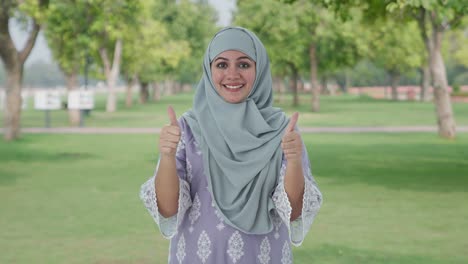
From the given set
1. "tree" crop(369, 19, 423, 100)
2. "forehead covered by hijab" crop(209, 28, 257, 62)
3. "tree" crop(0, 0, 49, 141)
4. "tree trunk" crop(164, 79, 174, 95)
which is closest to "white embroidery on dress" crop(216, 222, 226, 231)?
"forehead covered by hijab" crop(209, 28, 257, 62)

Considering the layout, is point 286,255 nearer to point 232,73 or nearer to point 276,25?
point 232,73

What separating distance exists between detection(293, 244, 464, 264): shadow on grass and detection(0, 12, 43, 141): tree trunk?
15719mm

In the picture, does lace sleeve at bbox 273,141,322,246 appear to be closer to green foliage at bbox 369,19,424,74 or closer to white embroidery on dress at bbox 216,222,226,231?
white embroidery on dress at bbox 216,222,226,231

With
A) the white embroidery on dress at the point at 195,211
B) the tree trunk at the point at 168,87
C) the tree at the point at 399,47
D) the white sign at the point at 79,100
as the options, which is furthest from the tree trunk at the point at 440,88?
the tree trunk at the point at 168,87

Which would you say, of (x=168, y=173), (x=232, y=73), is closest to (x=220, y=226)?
(x=168, y=173)

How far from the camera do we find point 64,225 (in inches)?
384

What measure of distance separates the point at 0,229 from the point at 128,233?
158cm

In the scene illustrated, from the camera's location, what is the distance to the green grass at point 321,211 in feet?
27.0

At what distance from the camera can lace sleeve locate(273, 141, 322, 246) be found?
3531 millimetres

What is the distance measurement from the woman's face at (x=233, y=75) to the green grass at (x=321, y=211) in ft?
14.4

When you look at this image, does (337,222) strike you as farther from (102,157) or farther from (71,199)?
(102,157)

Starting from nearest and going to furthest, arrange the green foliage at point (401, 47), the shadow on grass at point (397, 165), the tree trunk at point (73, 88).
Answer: the shadow on grass at point (397, 165) → the tree trunk at point (73, 88) → the green foliage at point (401, 47)

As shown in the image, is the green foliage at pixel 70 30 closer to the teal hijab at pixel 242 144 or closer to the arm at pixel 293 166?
the teal hijab at pixel 242 144

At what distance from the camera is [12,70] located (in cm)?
2278
